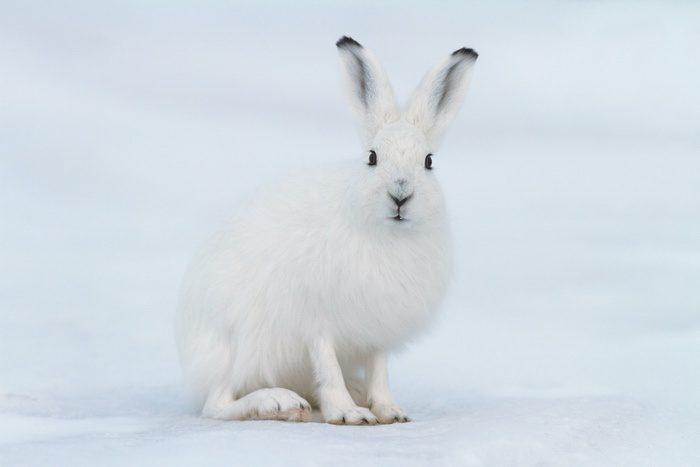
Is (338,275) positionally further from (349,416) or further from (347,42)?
(347,42)

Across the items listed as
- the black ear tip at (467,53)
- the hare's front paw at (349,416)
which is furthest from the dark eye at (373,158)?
the hare's front paw at (349,416)

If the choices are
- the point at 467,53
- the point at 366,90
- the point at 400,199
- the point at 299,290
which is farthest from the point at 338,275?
the point at 467,53

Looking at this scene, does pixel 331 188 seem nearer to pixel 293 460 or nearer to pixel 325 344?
pixel 325 344

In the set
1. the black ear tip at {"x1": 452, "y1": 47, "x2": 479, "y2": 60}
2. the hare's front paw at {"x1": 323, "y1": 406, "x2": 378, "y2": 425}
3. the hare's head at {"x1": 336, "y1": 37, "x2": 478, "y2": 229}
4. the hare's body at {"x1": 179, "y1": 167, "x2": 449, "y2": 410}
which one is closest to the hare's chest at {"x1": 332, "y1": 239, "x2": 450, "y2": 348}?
the hare's body at {"x1": 179, "y1": 167, "x2": 449, "y2": 410}

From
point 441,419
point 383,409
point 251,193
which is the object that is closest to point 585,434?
point 441,419

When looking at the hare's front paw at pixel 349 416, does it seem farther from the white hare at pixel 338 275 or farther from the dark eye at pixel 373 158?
the dark eye at pixel 373 158

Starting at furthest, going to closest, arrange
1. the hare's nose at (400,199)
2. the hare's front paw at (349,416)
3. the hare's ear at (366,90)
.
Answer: the hare's ear at (366,90), the hare's front paw at (349,416), the hare's nose at (400,199)
